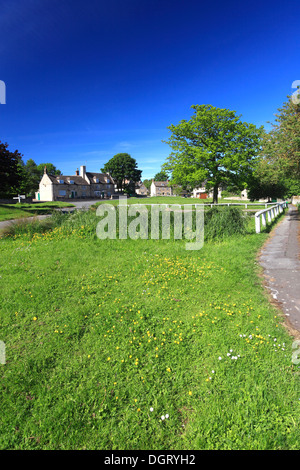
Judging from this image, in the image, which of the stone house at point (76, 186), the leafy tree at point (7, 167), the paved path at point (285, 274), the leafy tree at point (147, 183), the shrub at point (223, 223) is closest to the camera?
the paved path at point (285, 274)

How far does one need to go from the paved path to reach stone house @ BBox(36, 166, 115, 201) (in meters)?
61.1

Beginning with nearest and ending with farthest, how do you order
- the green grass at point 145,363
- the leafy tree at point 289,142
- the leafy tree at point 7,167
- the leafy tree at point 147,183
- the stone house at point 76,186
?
the green grass at point 145,363, the leafy tree at point 289,142, the leafy tree at point 7,167, the stone house at point 76,186, the leafy tree at point 147,183

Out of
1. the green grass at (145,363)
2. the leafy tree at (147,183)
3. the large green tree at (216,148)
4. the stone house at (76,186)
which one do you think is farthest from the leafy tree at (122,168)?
the green grass at (145,363)

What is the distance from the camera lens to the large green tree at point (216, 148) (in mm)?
24516

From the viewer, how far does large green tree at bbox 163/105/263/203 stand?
2452 centimetres

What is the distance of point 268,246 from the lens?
9.46 m

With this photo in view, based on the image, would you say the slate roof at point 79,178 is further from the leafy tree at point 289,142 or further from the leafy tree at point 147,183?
the leafy tree at point 147,183

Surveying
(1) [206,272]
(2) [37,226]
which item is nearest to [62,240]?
(2) [37,226]

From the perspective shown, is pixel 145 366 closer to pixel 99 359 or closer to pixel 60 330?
pixel 99 359

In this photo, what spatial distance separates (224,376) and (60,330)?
2.77 metres
